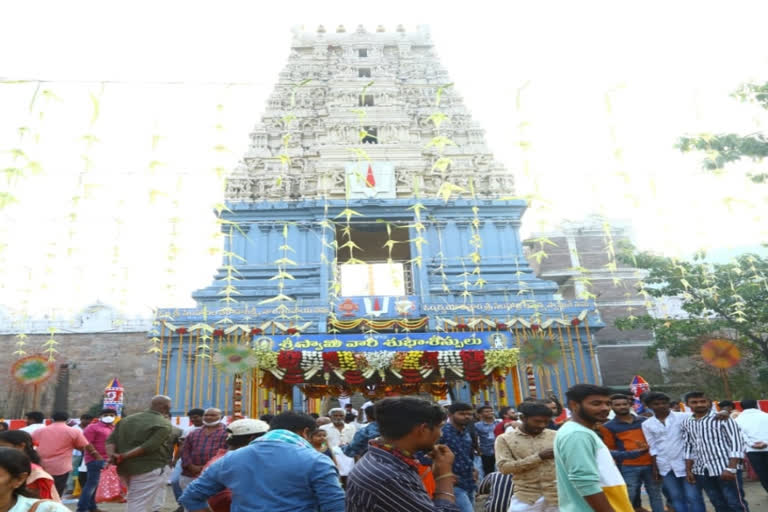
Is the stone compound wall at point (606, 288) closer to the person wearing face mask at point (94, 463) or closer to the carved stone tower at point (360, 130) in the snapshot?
the carved stone tower at point (360, 130)

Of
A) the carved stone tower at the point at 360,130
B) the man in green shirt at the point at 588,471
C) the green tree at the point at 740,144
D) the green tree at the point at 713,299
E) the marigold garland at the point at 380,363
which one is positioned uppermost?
the carved stone tower at the point at 360,130

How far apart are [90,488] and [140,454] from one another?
8.55ft

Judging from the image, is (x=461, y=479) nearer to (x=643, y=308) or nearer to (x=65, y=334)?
(x=65, y=334)

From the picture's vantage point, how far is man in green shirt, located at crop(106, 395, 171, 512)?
211 inches

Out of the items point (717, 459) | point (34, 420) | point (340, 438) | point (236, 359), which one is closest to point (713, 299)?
point (717, 459)

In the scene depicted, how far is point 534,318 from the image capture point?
630 inches

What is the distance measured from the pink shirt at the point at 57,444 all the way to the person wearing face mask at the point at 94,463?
1.21 feet

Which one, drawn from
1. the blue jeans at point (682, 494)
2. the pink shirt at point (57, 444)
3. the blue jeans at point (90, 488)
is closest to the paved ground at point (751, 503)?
the blue jeans at point (90, 488)

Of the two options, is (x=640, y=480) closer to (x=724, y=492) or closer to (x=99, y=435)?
(x=724, y=492)

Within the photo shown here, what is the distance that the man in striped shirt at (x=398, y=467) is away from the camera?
2.32m

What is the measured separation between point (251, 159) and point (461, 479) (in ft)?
57.4

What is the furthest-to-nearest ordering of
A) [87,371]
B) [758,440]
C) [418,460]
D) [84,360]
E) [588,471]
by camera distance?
1. [84,360]
2. [87,371]
3. [758,440]
4. [418,460]
5. [588,471]

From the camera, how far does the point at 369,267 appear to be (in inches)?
894

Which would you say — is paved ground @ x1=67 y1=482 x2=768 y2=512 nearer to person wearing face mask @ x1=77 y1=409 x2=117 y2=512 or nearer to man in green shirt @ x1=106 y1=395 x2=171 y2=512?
person wearing face mask @ x1=77 y1=409 x2=117 y2=512
